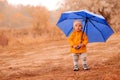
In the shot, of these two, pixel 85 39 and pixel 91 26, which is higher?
pixel 91 26

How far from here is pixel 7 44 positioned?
2389cm

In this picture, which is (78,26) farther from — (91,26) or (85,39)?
(91,26)

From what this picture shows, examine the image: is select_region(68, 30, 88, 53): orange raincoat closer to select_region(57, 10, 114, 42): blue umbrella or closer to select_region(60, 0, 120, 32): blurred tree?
select_region(57, 10, 114, 42): blue umbrella

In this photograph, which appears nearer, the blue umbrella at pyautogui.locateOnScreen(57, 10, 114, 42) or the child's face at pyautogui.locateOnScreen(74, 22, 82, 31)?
the child's face at pyautogui.locateOnScreen(74, 22, 82, 31)

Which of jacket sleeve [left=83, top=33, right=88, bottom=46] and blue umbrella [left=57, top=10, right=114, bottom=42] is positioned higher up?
blue umbrella [left=57, top=10, right=114, bottom=42]

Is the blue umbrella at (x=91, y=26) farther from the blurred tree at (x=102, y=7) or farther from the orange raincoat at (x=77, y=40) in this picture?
the blurred tree at (x=102, y=7)

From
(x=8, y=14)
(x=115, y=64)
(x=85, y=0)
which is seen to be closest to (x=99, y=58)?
(x=115, y=64)

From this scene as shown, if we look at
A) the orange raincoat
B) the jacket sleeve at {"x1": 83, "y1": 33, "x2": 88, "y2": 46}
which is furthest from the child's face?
the jacket sleeve at {"x1": 83, "y1": 33, "x2": 88, "y2": 46}

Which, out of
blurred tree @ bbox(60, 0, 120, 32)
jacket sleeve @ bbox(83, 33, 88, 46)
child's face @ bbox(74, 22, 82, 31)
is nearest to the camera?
child's face @ bbox(74, 22, 82, 31)

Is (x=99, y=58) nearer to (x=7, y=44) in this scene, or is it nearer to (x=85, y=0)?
(x=7, y=44)

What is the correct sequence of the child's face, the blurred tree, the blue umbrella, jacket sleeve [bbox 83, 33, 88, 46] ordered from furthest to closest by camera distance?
the blurred tree
the blue umbrella
jacket sleeve [bbox 83, 33, 88, 46]
the child's face

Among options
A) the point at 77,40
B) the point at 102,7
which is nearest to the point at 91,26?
the point at 77,40

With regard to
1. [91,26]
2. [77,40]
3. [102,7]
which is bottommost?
[77,40]

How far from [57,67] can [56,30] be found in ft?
65.5
